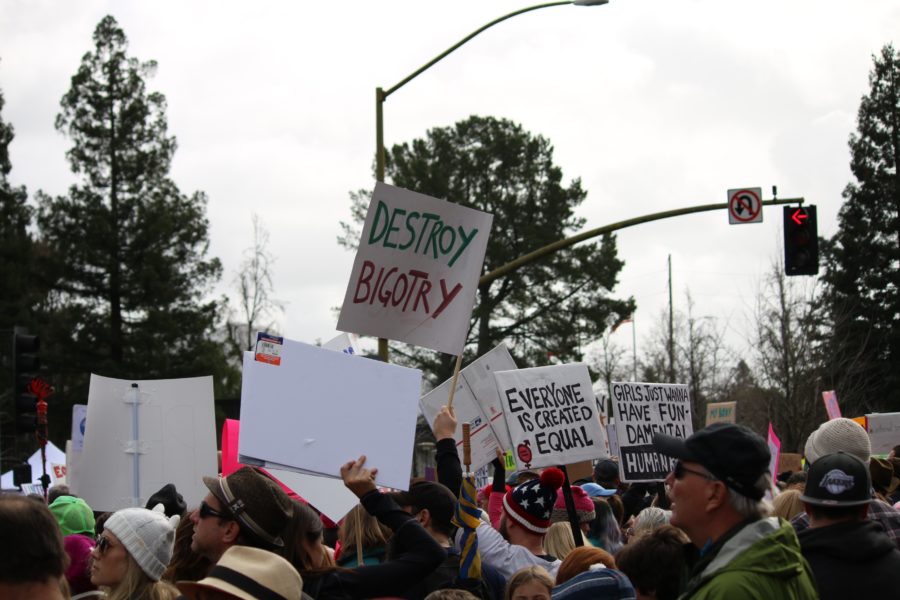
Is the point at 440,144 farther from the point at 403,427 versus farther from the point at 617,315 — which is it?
the point at 403,427

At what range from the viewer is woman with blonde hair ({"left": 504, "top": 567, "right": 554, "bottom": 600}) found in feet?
17.5

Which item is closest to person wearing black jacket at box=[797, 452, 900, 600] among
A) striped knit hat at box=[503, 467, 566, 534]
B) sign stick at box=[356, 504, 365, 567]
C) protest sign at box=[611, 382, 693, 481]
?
striped knit hat at box=[503, 467, 566, 534]

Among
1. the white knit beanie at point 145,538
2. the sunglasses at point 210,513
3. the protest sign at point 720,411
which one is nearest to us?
the sunglasses at point 210,513

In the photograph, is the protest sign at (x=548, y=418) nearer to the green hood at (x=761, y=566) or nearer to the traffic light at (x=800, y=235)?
the green hood at (x=761, y=566)

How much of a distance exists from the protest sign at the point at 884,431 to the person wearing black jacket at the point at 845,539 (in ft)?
33.7

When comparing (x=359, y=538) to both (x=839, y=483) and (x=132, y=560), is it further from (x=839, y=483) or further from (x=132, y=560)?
(x=839, y=483)

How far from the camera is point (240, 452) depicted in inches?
195

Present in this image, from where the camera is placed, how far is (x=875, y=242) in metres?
47.6

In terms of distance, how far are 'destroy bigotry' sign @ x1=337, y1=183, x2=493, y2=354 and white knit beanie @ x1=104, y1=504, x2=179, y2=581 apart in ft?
7.13

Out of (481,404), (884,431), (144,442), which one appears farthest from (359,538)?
(884,431)

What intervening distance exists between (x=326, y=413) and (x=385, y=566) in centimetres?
88

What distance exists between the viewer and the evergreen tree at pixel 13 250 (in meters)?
44.3

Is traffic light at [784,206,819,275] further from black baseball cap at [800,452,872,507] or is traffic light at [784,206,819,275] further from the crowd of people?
black baseball cap at [800,452,872,507]

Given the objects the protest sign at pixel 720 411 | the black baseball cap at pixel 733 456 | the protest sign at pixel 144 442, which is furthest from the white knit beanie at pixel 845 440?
the protest sign at pixel 720 411
